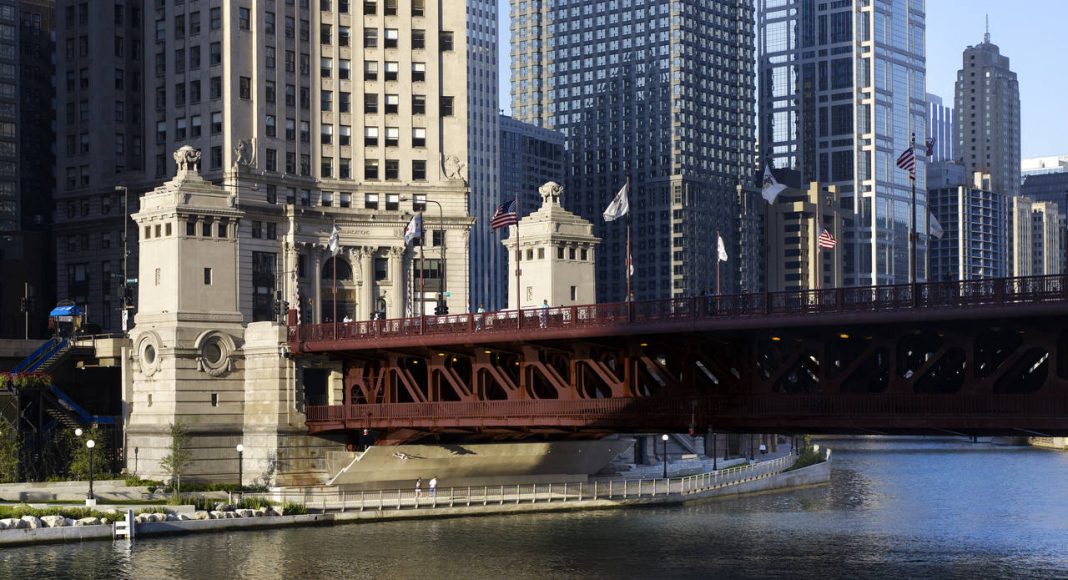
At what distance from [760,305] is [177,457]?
141ft

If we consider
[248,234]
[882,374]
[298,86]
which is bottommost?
[882,374]

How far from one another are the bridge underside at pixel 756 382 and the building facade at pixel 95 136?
205 ft

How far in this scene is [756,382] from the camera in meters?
80.4

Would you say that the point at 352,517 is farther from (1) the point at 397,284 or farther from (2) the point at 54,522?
(1) the point at 397,284

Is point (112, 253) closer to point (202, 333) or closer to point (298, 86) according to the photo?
point (298, 86)

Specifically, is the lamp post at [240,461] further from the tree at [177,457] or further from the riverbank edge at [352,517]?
the riverbank edge at [352,517]

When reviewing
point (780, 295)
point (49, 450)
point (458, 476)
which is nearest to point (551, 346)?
point (780, 295)

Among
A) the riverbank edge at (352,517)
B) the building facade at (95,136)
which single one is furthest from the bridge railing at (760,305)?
the building facade at (95,136)

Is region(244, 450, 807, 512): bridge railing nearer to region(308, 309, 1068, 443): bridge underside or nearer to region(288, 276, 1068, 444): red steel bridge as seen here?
region(288, 276, 1068, 444): red steel bridge

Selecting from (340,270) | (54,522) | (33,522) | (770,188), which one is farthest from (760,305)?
(340,270)

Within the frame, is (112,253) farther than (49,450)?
Yes

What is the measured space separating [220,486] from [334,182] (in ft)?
180

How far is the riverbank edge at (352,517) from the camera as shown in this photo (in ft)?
300

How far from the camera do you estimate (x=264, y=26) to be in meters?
156
